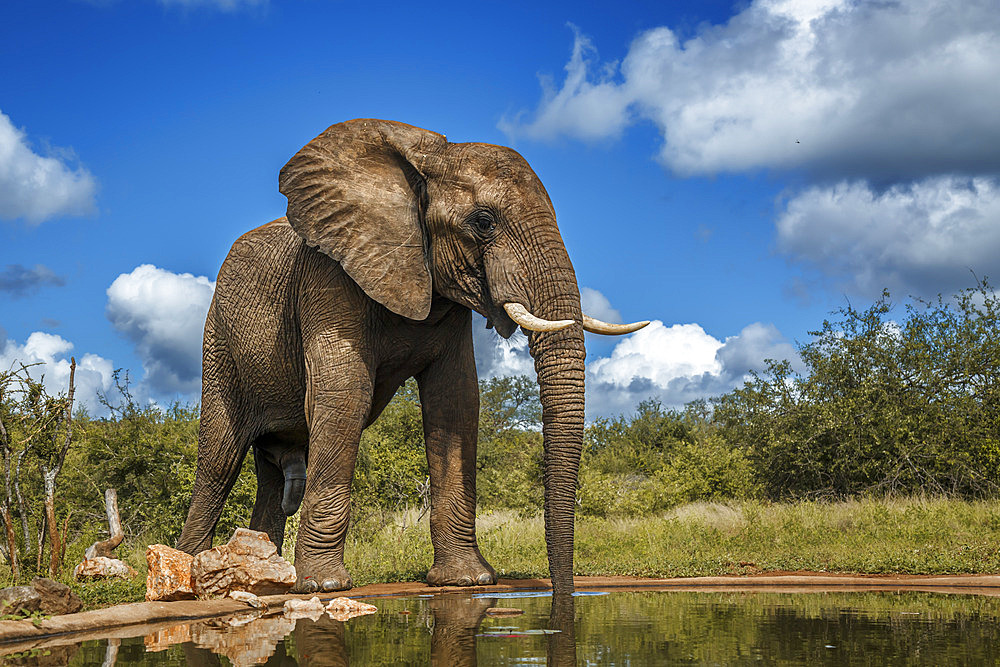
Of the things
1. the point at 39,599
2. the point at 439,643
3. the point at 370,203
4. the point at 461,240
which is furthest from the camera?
the point at 370,203

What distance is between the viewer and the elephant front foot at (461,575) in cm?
929

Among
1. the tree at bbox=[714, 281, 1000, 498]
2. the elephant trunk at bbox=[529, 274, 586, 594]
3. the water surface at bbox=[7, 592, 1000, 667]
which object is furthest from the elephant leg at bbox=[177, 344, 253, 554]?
the tree at bbox=[714, 281, 1000, 498]

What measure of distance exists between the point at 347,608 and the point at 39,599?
85.2 inches

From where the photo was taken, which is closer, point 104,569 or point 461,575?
point 461,575

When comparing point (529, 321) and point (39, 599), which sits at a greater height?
point (529, 321)

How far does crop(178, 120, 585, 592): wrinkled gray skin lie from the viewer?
8070mm

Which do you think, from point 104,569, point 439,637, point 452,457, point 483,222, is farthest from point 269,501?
point 439,637

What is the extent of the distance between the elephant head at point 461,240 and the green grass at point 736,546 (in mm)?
3039

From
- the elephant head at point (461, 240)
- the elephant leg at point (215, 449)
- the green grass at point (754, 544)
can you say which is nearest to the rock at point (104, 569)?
the elephant leg at point (215, 449)

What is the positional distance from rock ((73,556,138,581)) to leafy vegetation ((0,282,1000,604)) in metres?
0.85

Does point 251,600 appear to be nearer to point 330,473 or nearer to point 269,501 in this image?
point 330,473

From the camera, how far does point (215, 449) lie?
35.4 feet

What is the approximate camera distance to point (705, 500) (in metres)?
19.6

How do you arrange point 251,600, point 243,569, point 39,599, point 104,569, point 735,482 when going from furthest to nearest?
point 735,482, point 104,569, point 243,569, point 251,600, point 39,599
